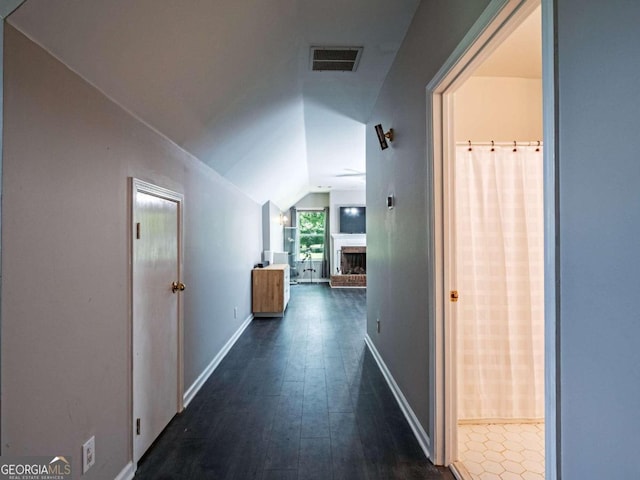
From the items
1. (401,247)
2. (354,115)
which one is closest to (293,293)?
(354,115)

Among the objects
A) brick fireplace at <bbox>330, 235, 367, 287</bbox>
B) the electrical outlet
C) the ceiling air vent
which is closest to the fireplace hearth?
brick fireplace at <bbox>330, 235, 367, 287</bbox>

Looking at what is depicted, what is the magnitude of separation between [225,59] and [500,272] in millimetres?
2258

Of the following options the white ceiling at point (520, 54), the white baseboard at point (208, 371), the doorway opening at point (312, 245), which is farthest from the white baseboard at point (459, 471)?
the doorway opening at point (312, 245)

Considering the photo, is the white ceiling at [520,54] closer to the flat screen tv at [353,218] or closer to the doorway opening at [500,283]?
the doorway opening at [500,283]

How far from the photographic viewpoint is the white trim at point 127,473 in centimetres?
172

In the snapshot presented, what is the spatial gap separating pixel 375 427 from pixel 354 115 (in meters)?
3.17

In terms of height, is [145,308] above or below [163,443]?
above

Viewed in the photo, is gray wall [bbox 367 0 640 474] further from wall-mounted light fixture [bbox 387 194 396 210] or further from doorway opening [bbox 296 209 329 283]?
doorway opening [bbox 296 209 329 283]

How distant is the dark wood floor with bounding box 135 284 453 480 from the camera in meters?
1.89

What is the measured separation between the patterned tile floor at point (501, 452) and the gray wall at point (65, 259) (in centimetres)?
184

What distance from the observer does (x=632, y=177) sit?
2.38ft

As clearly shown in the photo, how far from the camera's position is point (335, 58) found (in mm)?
2721

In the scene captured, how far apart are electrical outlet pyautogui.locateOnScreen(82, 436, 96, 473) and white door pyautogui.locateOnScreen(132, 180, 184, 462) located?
363 millimetres

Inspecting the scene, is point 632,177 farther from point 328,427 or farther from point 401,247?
point 328,427
